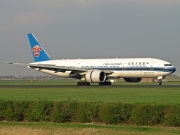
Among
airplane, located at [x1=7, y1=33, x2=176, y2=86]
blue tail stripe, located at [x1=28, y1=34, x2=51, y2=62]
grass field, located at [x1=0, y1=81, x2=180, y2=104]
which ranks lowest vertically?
grass field, located at [x1=0, y1=81, x2=180, y2=104]

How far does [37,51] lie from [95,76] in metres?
20.6

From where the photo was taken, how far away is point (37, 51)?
84.7 m

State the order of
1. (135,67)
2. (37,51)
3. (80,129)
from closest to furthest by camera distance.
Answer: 1. (80,129)
2. (135,67)
3. (37,51)

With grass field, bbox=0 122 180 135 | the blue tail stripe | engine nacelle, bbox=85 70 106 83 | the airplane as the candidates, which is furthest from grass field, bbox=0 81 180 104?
the blue tail stripe

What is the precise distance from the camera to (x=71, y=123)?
23953mm

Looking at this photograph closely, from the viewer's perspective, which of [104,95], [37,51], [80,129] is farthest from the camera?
[37,51]

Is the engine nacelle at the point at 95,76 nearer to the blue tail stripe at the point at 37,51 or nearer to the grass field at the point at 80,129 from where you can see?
the blue tail stripe at the point at 37,51

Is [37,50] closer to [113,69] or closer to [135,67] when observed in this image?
[113,69]

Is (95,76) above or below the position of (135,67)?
below

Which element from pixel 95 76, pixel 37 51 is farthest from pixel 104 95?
pixel 37 51

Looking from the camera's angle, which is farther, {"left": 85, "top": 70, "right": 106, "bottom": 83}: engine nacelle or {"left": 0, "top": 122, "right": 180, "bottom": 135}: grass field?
{"left": 85, "top": 70, "right": 106, "bottom": 83}: engine nacelle

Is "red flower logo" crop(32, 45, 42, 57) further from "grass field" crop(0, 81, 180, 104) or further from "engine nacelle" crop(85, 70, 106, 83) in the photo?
"grass field" crop(0, 81, 180, 104)

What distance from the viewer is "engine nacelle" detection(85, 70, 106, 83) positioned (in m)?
67.4

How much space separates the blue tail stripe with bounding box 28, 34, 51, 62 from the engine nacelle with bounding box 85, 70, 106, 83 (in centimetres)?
1725
